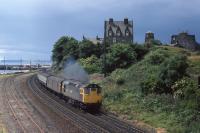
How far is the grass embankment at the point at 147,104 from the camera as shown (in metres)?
34.8

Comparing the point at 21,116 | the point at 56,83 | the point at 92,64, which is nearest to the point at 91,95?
the point at 21,116

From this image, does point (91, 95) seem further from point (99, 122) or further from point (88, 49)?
point (88, 49)

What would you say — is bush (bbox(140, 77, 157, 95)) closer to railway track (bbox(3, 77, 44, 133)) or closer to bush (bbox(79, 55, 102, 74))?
railway track (bbox(3, 77, 44, 133))

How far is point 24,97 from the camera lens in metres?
57.1

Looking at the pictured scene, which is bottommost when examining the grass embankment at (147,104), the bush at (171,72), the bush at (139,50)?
the grass embankment at (147,104)

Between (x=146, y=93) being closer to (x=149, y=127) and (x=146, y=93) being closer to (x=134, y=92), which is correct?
(x=134, y=92)

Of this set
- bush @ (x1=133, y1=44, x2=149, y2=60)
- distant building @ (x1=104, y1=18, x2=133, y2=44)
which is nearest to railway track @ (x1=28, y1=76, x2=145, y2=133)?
bush @ (x1=133, y1=44, x2=149, y2=60)

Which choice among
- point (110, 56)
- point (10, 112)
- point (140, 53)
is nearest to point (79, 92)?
point (10, 112)

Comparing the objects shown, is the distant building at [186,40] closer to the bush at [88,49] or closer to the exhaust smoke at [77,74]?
the bush at [88,49]

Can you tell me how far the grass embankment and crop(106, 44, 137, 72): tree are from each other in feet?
32.8

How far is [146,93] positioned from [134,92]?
2.47 meters

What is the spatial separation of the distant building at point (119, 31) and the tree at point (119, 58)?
56519 mm

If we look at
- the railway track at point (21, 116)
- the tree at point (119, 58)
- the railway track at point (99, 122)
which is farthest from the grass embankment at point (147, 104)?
the tree at point (119, 58)

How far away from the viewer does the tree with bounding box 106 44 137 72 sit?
7006cm
